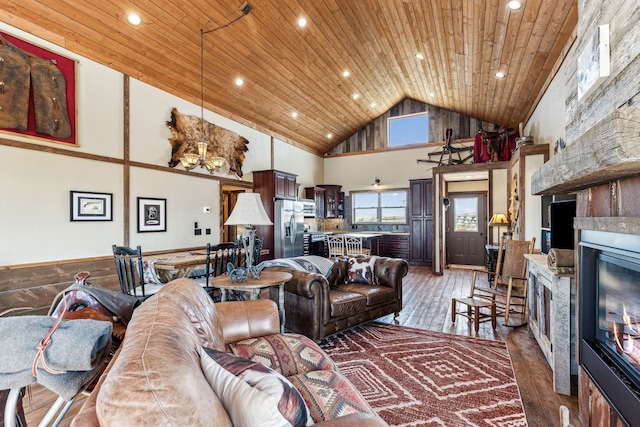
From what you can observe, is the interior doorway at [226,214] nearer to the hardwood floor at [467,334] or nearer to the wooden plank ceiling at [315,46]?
the wooden plank ceiling at [315,46]

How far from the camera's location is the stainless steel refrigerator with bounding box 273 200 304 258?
7008mm

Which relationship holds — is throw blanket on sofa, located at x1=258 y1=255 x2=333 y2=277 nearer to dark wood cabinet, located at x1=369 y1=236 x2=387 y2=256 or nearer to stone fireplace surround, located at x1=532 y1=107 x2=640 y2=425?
stone fireplace surround, located at x1=532 y1=107 x2=640 y2=425

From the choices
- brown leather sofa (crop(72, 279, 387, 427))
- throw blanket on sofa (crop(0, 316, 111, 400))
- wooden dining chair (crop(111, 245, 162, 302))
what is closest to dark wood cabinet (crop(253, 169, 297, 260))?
wooden dining chair (crop(111, 245, 162, 302))

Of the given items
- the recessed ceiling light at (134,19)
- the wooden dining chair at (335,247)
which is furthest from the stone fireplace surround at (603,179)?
the wooden dining chair at (335,247)

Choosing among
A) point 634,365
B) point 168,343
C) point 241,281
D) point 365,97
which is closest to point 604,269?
point 634,365

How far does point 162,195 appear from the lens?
5133mm

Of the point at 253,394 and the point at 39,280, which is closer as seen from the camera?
the point at 253,394

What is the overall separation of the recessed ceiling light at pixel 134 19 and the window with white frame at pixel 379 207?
22.6 feet

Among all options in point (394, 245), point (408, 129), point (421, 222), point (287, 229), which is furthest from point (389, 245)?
point (408, 129)

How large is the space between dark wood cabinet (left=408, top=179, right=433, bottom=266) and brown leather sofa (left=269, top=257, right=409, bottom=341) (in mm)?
4836

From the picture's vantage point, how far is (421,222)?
8.50 meters

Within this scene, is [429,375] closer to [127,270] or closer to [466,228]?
[127,270]

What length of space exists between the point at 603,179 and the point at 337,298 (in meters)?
2.43

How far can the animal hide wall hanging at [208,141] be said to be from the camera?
17.3ft
